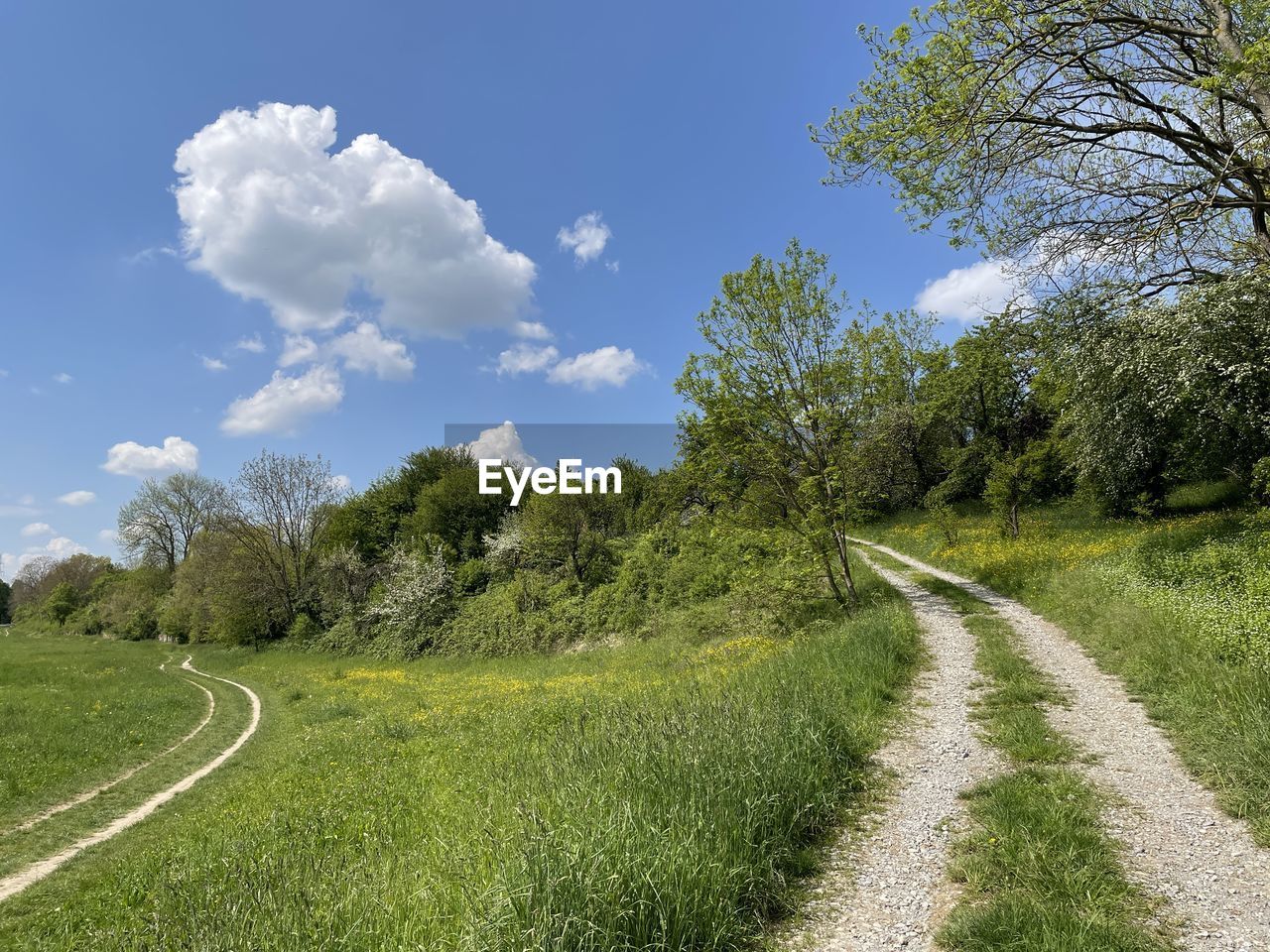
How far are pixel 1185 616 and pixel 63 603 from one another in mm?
101576

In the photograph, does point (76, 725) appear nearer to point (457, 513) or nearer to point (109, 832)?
point (109, 832)

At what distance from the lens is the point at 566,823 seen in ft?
13.1

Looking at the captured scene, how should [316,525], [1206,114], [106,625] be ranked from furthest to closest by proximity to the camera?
[106,625], [316,525], [1206,114]

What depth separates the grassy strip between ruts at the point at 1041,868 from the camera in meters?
3.21

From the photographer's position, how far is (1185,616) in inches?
337

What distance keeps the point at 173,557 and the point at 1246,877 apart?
278 feet

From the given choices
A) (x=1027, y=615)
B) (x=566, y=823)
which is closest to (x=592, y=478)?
(x=1027, y=615)

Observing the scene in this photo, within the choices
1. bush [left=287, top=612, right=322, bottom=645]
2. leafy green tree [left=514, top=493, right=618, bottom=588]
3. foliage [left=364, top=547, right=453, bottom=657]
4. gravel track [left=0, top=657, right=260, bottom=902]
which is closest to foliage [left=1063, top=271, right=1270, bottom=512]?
gravel track [left=0, top=657, right=260, bottom=902]

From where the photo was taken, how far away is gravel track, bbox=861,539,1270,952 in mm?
3375

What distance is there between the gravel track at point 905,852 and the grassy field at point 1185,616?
6.36ft

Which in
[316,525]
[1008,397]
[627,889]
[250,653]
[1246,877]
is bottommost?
[250,653]

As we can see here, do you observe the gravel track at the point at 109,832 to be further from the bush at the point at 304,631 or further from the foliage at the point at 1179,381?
the bush at the point at 304,631

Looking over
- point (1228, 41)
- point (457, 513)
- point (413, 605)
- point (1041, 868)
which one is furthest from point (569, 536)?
point (1041, 868)

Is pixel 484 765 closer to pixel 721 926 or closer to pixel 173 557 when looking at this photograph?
pixel 721 926
